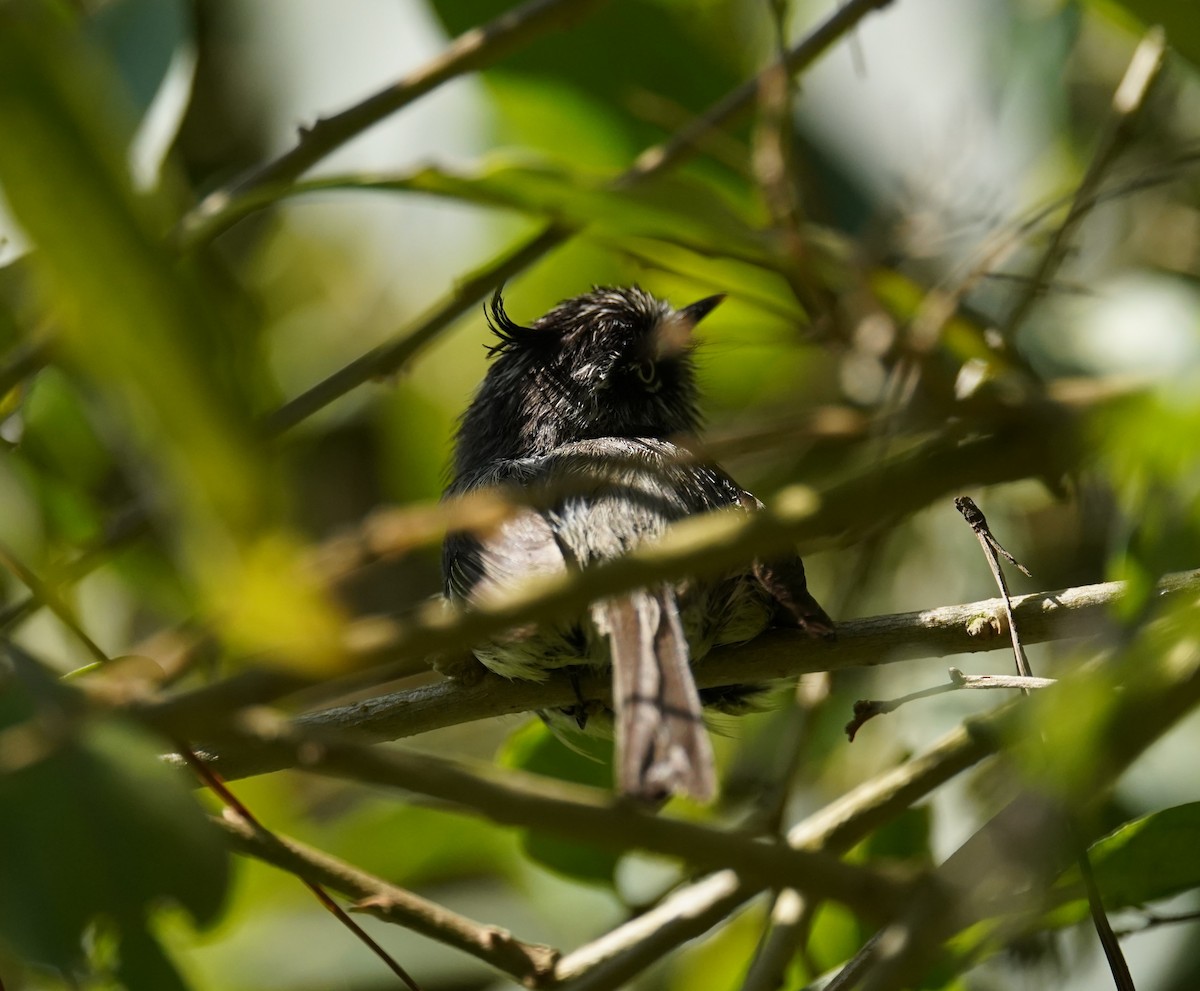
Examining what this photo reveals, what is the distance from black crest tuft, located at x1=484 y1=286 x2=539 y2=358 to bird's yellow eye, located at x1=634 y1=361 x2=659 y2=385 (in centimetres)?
40

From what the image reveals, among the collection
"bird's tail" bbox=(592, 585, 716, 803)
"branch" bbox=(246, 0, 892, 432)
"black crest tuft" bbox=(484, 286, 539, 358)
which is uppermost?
"branch" bbox=(246, 0, 892, 432)

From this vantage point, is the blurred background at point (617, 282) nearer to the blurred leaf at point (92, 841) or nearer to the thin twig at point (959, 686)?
the blurred leaf at point (92, 841)

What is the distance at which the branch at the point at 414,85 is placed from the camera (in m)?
3.43

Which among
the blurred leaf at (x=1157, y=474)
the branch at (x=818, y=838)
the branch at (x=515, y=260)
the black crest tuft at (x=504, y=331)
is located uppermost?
the branch at (x=515, y=260)

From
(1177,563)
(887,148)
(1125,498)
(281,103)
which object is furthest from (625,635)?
(281,103)

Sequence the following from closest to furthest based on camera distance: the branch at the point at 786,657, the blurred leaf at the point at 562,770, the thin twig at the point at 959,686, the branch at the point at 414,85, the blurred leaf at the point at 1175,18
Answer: the blurred leaf at the point at 1175,18 < the thin twig at the point at 959,686 < the branch at the point at 786,657 < the branch at the point at 414,85 < the blurred leaf at the point at 562,770

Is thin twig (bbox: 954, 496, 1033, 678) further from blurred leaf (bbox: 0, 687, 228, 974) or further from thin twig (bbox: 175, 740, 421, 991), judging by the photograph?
blurred leaf (bbox: 0, 687, 228, 974)

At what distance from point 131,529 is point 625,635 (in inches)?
66.7

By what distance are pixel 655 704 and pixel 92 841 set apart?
104 cm

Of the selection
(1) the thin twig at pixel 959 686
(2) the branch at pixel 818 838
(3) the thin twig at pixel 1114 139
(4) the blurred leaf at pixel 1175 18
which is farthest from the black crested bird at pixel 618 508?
(4) the blurred leaf at pixel 1175 18

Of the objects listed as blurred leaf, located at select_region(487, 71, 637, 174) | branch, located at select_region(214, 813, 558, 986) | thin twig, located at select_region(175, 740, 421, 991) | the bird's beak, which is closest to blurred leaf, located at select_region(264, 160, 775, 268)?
thin twig, located at select_region(175, 740, 421, 991)

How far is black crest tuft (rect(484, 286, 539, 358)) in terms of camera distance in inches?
176

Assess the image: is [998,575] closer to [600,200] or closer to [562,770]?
[600,200]

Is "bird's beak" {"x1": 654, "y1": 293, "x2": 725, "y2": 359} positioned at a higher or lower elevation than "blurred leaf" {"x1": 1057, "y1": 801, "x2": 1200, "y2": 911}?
higher
